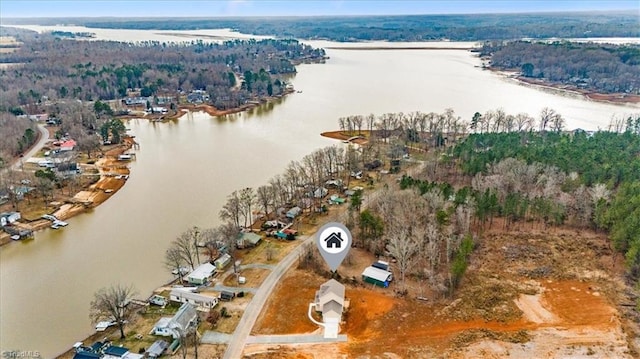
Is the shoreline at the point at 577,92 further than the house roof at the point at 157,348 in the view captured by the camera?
Yes

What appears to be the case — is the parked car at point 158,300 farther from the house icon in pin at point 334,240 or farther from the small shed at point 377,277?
the small shed at point 377,277

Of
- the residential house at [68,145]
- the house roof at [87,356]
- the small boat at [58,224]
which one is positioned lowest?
the small boat at [58,224]

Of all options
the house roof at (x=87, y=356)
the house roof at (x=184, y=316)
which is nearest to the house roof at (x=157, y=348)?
the house roof at (x=184, y=316)

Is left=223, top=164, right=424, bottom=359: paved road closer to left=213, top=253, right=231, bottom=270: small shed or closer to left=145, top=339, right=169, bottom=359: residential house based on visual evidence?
left=145, top=339, right=169, bottom=359: residential house

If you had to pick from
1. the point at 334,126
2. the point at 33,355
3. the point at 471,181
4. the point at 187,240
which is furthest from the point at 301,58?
the point at 33,355

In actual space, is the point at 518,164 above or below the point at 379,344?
above

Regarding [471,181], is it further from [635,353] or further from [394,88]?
[394,88]
